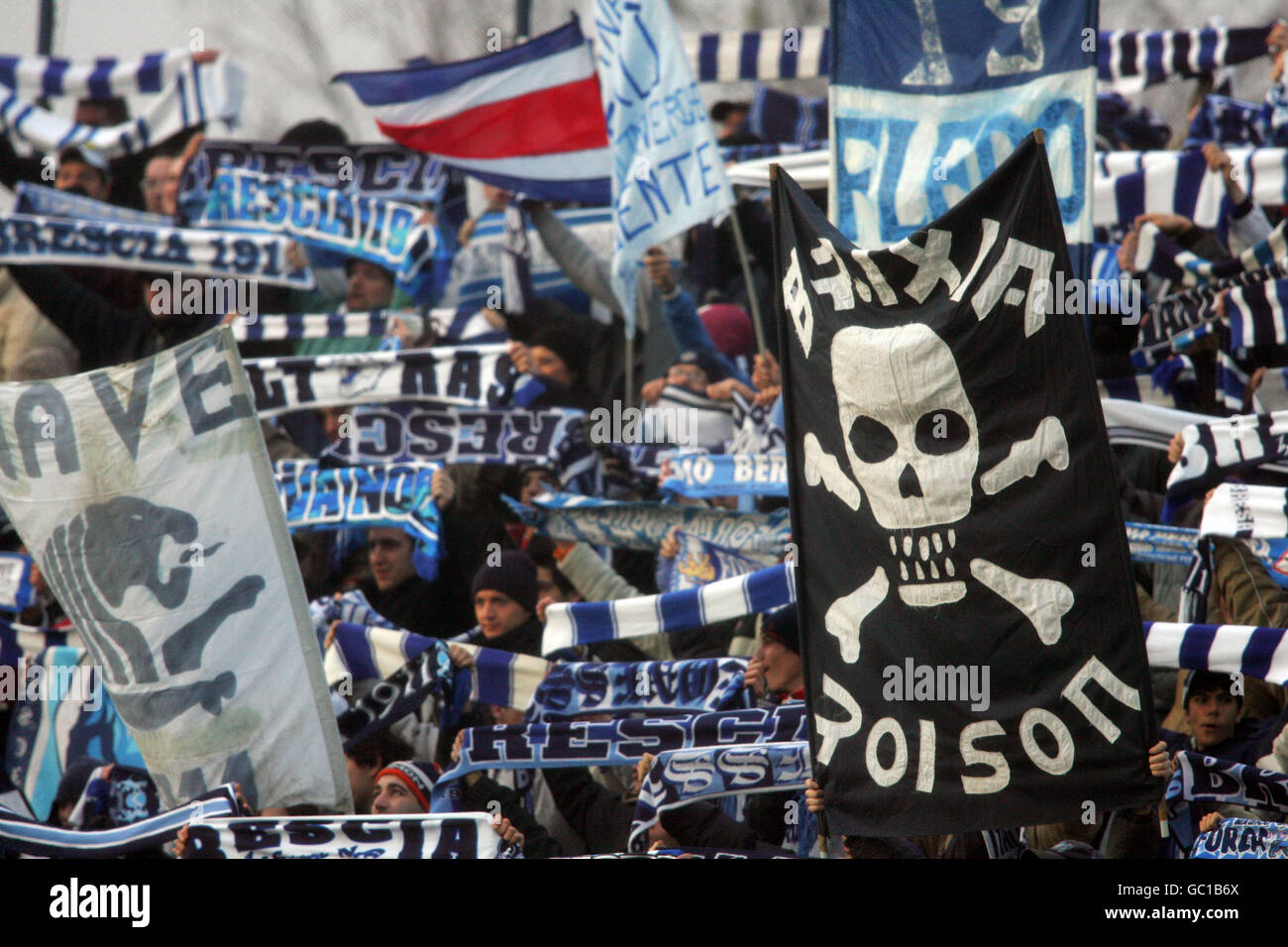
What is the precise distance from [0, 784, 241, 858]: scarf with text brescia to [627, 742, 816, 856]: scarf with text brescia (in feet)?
4.86

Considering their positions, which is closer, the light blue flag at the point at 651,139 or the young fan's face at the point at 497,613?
the young fan's face at the point at 497,613

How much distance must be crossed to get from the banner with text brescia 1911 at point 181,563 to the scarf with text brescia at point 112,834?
0.21 meters

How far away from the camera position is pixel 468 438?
8.87 metres

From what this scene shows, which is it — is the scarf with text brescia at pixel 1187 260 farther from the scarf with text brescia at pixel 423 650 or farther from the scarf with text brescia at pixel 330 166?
the scarf with text brescia at pixel 330 166

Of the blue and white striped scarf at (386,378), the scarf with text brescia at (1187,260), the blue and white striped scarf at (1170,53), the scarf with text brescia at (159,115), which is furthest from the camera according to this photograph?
the scarf with text brescia at (159,115)

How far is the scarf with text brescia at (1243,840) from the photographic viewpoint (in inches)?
205

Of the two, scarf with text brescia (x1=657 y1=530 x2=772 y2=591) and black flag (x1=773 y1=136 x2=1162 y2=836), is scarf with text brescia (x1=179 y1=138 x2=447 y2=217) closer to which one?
scarf with text brescia (x1=657 y1=530 x2=772 y2=591)

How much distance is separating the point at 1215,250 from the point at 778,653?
3258 millimetres

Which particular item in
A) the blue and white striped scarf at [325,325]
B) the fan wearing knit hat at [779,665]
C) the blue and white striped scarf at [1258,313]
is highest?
the blue and white striped scarf at [325,325]

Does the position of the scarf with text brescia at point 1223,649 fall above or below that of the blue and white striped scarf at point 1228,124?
below

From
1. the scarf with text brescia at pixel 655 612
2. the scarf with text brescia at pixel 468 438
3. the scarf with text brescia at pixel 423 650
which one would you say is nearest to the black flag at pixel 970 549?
the scarf with text brescia at pixel 655 612

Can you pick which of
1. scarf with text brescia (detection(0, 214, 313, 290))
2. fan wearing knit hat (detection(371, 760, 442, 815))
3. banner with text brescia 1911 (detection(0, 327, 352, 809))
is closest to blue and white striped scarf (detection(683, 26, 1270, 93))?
scarf with text brescia (detection(0, 214, 313, 290))

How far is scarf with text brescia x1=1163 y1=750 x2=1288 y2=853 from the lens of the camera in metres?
5.70
